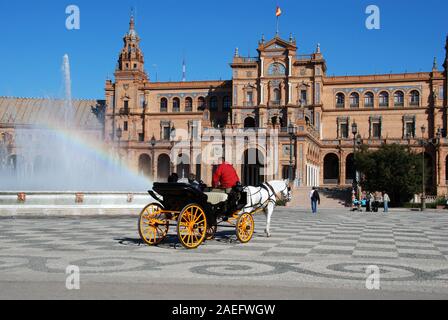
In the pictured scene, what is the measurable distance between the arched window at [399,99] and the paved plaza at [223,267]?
209ft

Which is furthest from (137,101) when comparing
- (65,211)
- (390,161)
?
(65,211)

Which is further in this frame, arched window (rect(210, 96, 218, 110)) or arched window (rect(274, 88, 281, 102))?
arched window (rect(210, 96, 218, 110))

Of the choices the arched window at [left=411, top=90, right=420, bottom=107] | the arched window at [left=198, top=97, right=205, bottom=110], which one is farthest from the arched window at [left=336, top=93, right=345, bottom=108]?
the arched window at [left=198, top=97, right=205, bottom=110]

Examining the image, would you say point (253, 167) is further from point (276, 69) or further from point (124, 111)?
point (124, 111)

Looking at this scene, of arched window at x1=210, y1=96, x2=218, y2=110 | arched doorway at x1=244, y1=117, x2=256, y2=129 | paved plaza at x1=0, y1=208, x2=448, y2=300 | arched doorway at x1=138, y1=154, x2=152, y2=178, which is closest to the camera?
paved plaza at x1=0, y1=208, x2=448, y2=300

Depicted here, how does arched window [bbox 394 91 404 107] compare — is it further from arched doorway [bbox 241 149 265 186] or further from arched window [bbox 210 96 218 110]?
arched window [bbox 210 96 218 110]

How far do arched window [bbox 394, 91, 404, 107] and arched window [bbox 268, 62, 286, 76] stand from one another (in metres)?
16.6

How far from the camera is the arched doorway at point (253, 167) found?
61188 mm

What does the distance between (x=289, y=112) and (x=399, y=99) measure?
16.5m

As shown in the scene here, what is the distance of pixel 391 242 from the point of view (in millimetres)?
13875

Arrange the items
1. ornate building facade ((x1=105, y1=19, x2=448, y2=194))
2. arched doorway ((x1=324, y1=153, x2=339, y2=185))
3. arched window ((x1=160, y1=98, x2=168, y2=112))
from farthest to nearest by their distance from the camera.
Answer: arched window ((x1=160, y1=98, x2=168, y2=112)), arched doorway ((x1=324, y1=153, x2=339, y2=185)), ornate building facade ((x1=105, y1=19, x2=448, y2=194))

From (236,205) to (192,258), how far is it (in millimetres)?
3318

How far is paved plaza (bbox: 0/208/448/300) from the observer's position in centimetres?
707

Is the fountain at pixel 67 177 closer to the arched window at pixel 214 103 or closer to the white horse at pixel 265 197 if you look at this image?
the white horse at pixel 265 197
